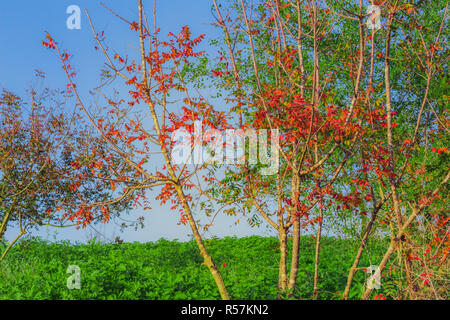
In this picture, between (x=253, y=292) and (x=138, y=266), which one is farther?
(x=138, y=266)

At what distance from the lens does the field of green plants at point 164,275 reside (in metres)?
7.39

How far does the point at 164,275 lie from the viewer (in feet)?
29.3

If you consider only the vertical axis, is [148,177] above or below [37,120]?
below

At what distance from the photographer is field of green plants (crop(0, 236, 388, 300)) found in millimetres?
7395
